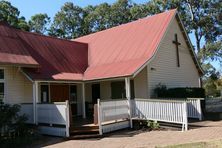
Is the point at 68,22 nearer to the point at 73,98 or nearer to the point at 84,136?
the point at 73,98

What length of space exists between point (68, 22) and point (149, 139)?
39.8m

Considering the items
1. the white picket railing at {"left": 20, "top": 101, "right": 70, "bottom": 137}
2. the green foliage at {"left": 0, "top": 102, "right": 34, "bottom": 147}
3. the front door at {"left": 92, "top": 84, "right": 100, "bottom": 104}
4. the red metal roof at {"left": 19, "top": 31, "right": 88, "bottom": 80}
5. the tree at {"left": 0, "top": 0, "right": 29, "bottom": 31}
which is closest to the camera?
the green foliage at {"left": 0, "top": 102, "right": 34, "bottom": 147}

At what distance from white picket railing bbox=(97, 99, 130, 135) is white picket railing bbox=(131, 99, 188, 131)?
587mm

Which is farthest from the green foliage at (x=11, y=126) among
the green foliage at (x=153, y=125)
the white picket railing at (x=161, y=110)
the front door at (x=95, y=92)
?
the front door at (x=95, y=92)

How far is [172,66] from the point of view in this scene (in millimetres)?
22359

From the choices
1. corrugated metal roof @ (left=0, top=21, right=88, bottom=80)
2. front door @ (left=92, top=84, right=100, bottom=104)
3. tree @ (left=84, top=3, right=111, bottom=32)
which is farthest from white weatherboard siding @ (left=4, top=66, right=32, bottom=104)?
tree @ (left=84, top=3, right=111, bottom=32)

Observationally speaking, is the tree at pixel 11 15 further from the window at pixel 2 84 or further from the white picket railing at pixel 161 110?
the white picket railing at pixel 161 110

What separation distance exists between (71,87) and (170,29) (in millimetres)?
7866

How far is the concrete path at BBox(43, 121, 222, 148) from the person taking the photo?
12516 millimetres

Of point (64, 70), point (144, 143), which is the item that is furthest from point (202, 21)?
point (144, 143)

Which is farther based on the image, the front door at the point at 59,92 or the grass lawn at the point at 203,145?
the front door at the point at 59,92

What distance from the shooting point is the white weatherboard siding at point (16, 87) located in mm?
16719

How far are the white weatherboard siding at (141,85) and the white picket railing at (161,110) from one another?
222cm

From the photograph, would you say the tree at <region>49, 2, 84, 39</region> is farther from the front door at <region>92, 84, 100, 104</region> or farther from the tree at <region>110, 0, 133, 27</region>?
the front door at <region>92, 84, 100, 104</region>
